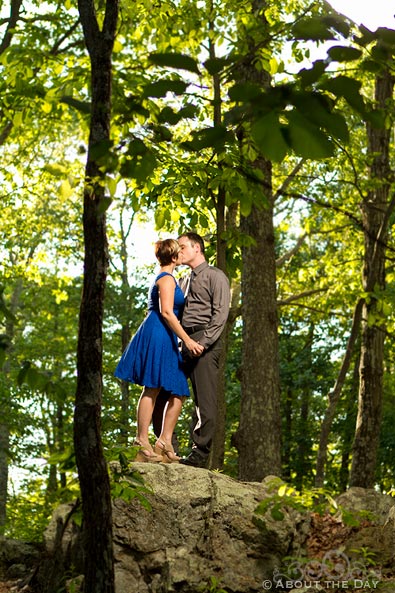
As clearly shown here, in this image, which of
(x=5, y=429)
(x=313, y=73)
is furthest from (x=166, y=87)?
(x=5, y=429)

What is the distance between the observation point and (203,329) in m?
6.80

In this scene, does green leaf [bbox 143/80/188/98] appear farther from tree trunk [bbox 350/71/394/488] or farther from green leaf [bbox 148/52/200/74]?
tree trunk [bbox 350/71/394/488]

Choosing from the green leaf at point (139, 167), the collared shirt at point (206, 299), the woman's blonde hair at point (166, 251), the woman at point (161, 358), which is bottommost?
the green leaf at point (139, 167)

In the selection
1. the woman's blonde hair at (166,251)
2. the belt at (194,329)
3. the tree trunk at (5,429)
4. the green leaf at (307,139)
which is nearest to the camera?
the green leaf at (307,139)

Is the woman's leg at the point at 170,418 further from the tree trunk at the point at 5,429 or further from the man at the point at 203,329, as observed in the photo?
the tree trunk at the point at 5,429

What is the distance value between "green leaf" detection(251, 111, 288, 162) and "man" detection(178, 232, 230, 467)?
5.08m

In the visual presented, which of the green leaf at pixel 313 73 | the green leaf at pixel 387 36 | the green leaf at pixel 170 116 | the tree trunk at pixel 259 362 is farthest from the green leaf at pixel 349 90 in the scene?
the tree trunk at pixel 259 362

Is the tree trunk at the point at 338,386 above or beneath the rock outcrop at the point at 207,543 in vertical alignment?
above

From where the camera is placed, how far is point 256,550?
5.86 meters

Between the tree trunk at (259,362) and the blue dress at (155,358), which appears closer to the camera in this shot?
the blue dress at (155,358)

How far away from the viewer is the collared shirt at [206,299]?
683cm

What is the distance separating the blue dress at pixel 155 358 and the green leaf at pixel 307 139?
16.1 ft

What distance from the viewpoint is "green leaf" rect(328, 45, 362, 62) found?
72.2 inches

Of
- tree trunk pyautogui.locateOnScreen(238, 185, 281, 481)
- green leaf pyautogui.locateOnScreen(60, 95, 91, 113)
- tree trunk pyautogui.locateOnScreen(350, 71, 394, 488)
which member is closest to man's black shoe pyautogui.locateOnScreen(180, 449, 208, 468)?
tree trunk pyautogui.locateOnScreen(238, 185, 281, 481)
